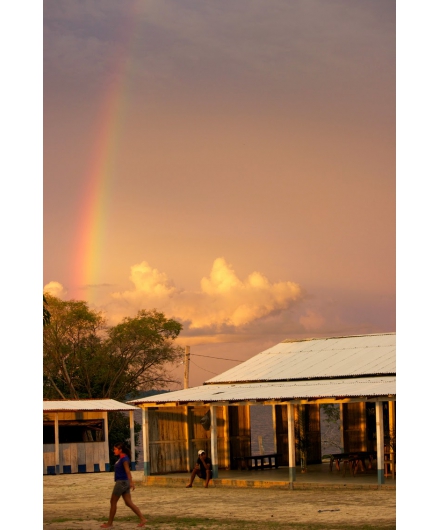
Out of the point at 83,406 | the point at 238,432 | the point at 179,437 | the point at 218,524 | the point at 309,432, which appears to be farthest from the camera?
the point at 83,406

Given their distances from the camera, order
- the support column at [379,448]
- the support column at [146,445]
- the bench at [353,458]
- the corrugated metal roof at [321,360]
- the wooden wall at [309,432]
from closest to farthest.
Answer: the support column at [379,448] → the bench at [353,458] → the corrugated metal roof at [321,360] → the support column at [146,445] → the wooden wall at [309,432]

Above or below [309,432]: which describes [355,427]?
above

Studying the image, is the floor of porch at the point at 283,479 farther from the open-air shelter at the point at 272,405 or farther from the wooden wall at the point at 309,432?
the wooden wall at the point at 309,432

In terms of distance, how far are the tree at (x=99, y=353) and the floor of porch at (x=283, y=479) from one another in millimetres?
22141

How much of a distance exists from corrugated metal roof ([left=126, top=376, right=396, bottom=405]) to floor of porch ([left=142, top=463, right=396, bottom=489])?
197 cm

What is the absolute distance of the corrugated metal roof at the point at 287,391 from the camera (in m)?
18.9

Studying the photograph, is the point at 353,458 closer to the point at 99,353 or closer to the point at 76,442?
the point at 76,442

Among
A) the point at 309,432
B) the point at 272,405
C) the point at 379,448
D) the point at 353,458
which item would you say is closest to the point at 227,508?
the point at 379,448

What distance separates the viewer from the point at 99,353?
4647 cm

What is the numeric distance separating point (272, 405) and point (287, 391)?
3.50 m

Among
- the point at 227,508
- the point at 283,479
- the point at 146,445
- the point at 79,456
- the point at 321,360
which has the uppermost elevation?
the point at 321,360

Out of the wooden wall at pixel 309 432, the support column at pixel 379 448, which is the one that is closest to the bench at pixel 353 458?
the support column at pixel 379 448

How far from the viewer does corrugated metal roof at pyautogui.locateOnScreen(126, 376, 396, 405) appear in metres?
18.9
